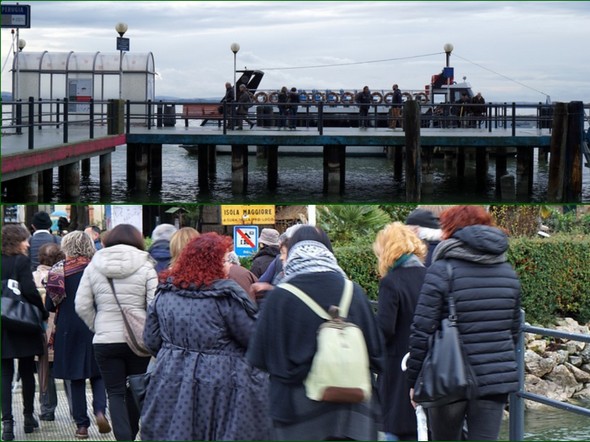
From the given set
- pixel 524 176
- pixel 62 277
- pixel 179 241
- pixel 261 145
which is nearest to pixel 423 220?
pixel 179 241

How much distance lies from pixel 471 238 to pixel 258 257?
4670mm

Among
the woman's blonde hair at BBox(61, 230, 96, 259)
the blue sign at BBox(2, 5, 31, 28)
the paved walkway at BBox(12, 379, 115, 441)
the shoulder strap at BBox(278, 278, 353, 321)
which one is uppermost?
the blue sign at BBox(2, 5, 31, 28)

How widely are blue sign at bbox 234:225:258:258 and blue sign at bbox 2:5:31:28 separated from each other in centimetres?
807

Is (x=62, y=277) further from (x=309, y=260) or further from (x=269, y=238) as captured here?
(x=309, y=260)

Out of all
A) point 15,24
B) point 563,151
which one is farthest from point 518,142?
point 15,24

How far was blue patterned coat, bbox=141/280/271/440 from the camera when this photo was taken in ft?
18.1

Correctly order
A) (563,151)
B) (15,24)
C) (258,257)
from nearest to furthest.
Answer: (258,257)
(15,24)
(563,151)

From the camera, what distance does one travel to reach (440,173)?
153ft

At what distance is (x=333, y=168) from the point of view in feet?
110

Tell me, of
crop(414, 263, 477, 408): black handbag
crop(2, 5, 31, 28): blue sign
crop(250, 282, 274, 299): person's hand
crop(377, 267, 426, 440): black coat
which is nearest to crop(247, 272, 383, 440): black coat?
crop(414, 263, 477, 408): black handbag

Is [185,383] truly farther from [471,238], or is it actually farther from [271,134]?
[271,134]

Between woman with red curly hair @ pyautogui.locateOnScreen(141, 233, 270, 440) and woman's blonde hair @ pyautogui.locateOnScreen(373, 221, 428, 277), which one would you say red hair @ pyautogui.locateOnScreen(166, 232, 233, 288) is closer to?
woman with red curly hair @ pyautogui.locateOnScreen(141, 233, 270, 440)

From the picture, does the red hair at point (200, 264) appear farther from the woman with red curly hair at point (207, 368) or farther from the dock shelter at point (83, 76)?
the dock shelter at point (83, 76)

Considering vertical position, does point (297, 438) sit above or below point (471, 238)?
below
